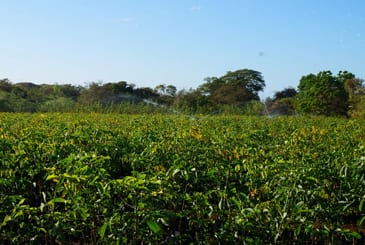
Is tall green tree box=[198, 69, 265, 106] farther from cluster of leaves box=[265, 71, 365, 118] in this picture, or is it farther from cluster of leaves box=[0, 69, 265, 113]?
cluster of leaves box=[265, 71, 365, 118]

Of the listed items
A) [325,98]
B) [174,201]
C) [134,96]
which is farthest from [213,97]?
[174,201]

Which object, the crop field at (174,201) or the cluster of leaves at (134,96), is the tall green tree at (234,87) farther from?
the crop field at (174,201)

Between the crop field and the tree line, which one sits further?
the tree line

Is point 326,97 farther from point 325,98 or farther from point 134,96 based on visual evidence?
point 134,96

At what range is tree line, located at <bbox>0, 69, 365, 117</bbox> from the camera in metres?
27.7

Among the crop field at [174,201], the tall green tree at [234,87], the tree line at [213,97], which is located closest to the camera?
the crop field at [174,201]

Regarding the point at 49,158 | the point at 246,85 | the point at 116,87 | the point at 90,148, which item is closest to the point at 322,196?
the point at 49,158

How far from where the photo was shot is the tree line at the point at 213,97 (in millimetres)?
27719

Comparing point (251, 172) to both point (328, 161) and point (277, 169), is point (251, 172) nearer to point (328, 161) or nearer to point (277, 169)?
point (277, 169)

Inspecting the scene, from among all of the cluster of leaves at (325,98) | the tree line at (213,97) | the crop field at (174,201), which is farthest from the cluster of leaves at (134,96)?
the crop field at (174,201)

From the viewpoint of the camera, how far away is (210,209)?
274 cm

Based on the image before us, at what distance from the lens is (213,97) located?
4641cm

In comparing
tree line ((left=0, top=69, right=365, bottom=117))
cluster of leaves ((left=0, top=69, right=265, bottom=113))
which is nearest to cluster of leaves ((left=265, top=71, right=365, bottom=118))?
tree line ((left=0, top=69, right=365, bottom=117))

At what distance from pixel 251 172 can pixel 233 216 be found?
966mm
